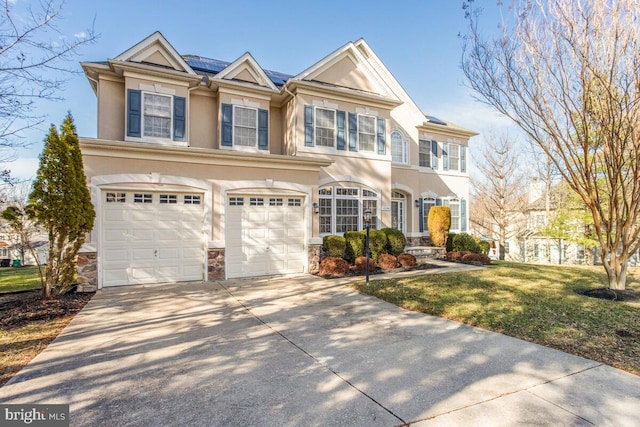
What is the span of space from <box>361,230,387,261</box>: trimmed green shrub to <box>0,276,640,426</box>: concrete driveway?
18.0ft

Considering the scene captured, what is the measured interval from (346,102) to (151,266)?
28.3ft

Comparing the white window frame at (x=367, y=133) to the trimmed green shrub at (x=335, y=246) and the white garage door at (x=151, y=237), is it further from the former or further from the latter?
the white garage door at (x=151, y=237)

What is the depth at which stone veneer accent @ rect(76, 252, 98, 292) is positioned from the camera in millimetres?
7777

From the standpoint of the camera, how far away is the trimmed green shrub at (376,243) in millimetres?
11258

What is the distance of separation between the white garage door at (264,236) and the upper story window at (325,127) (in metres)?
2.63

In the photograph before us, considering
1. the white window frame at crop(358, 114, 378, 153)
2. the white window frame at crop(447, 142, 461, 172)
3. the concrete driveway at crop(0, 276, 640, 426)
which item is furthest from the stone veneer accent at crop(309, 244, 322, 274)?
the white window frame at crop(447, 142, 461, 172)

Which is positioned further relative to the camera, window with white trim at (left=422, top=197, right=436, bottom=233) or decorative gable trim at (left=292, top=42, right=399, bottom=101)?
Answer: window with white trim at (left=422, top=197, right=436, bottom=233)

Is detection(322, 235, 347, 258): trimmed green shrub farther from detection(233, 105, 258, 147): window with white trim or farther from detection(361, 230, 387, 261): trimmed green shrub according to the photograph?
detection(233, 105, 258, 147): window with white trim

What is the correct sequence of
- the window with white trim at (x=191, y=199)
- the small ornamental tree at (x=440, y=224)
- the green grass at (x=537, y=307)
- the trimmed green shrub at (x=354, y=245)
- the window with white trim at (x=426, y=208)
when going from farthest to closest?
the window with white trim at (x=426, y=208) → the small ornamental tree at (x=440, y=224) → the trimmed green shrub at (x=354, y=245) → the window with white trim at (x=191, y=199) → the green grass at (x=537, y=307)

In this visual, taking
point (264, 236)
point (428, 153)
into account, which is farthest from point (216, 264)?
point (428, 153)

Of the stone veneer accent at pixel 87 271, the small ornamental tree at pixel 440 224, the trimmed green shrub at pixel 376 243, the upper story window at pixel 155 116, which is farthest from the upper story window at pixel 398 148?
the stone veneer accent at pixel 87 271

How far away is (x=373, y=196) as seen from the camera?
41.3 ft

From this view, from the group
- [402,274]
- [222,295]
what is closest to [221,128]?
[222,295]

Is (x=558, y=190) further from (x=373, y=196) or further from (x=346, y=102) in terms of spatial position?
(x=346, y=102)
